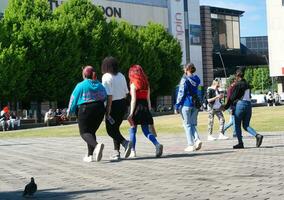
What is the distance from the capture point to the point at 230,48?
368 ft

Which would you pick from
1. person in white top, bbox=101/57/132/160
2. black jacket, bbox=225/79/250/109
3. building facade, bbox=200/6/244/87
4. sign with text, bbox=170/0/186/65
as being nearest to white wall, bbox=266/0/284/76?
building facade, bbox=200/6/244/87

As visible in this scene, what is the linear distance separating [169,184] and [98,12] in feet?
150

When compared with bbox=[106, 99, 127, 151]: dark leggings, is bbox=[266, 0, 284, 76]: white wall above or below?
above

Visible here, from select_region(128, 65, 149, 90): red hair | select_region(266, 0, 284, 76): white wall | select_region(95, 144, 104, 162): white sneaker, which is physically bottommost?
select_region(95, 144, 104, 162): white sneaker

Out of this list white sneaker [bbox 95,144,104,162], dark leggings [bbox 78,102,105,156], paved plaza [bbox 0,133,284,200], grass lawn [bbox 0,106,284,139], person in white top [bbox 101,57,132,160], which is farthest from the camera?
grass lawn [bbox 0,106,284,139]

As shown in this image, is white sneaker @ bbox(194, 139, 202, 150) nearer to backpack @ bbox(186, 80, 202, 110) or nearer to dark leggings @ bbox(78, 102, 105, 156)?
backpack @ bbox(186, 80, 202, 110)

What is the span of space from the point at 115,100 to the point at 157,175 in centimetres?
279

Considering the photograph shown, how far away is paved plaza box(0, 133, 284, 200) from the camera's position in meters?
6.94

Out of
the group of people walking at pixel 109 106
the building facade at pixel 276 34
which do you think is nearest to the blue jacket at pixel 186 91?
the group of people walking at pixel 109 106

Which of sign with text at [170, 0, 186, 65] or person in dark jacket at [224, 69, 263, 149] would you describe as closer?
person in dark jacket at [224, 69, 263, 149]

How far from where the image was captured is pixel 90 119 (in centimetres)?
1055

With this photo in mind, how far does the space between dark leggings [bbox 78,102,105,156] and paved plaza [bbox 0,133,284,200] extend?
1.49ft

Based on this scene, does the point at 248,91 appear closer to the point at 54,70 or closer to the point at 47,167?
the point at 47,167

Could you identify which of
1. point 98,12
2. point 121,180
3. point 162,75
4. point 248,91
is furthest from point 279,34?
point 121,180
